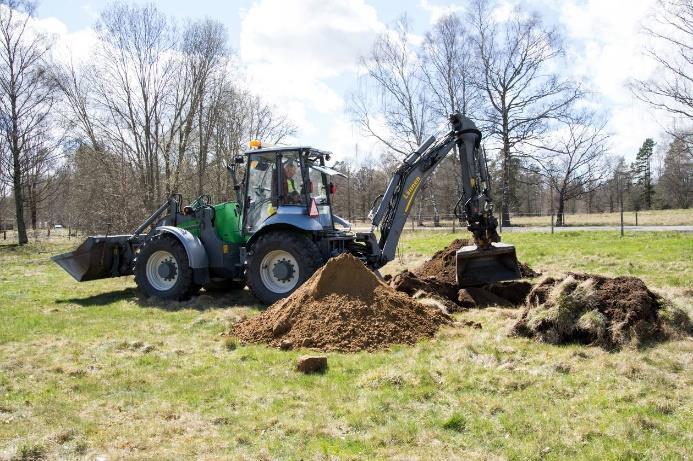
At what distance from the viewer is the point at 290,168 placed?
31.6ft

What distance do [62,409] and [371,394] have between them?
2.52 metres

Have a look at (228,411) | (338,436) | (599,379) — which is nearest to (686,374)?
(599,379)

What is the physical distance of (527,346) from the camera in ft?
20.5

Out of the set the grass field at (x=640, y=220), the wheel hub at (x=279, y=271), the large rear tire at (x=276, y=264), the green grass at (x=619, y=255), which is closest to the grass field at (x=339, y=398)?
the large rear tire at (x=276, y=264)

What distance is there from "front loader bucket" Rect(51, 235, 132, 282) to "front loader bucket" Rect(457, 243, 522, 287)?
6.26m

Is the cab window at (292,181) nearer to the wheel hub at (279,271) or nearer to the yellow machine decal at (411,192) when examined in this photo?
the wheel hub at (279,271)

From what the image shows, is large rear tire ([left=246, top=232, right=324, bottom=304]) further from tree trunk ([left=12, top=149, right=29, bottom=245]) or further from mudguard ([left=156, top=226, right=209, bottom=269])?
tree trunk ([left=12, top=149, right=29, bottom=245])

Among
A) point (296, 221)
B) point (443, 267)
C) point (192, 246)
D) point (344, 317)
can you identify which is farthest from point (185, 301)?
point (443, 267)

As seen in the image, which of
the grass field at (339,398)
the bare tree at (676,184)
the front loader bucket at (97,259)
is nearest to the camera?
the grass field at (339,398)

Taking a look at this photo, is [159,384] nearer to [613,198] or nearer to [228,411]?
[228,411]

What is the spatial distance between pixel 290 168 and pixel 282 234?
1157 mm

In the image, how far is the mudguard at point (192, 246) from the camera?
390 inches

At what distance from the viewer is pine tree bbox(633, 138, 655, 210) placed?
6064cm

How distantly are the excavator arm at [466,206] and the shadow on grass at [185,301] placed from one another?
254 centimetres
